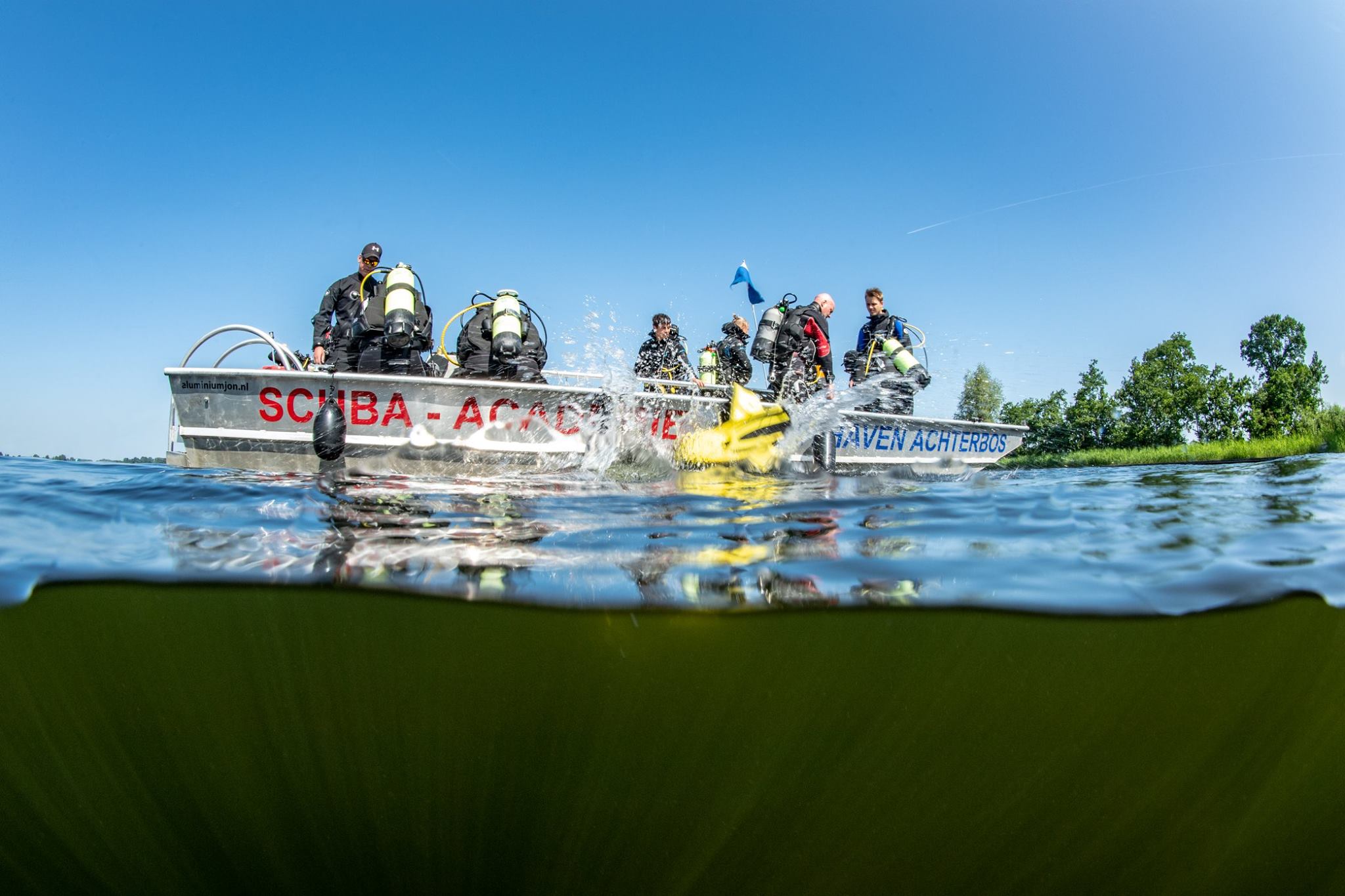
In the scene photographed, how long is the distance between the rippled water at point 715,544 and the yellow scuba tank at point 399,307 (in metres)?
2.87

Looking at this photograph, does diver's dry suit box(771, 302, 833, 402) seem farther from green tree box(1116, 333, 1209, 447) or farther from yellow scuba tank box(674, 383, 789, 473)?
green tree box(1116, 333, 1209, 447)

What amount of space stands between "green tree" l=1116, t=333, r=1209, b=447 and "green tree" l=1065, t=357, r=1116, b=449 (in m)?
4.23

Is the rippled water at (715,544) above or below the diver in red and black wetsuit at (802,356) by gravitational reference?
below

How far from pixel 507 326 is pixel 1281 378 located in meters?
74.1

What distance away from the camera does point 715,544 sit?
3217 millimetres

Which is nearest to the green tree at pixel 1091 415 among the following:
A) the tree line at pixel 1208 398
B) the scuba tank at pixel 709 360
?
the tree line at pixel 1208 398

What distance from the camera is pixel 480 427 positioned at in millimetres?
7613

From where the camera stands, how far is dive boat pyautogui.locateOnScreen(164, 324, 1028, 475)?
7.18 meters

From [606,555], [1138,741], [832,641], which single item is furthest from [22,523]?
[1138,741]

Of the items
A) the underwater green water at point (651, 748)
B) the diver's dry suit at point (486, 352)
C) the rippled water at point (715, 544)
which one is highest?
the diver's dry suit at point (486, 352)

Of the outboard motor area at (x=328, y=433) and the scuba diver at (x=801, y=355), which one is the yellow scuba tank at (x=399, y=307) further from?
the scuba diver at (x=801, y=355)

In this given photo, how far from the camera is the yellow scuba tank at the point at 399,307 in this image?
706cm

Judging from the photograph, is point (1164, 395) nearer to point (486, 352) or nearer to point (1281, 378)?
point (1281, 378)

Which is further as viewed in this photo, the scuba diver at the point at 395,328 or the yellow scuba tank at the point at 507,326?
the yellow scuba tank at the point at 507,326
